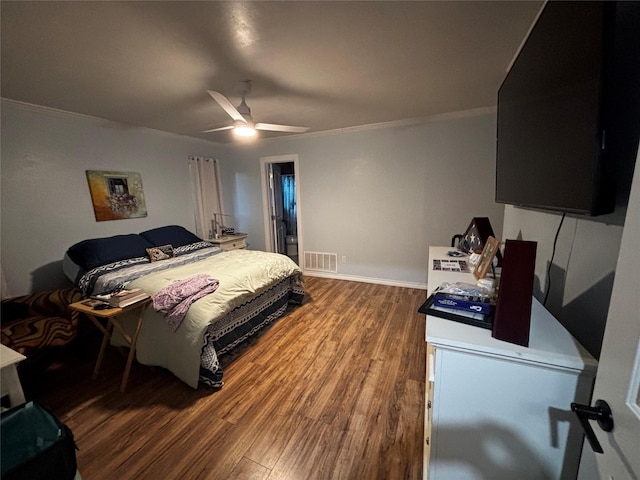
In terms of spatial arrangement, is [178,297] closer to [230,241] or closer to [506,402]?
[506,402]

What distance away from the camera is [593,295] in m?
0.91

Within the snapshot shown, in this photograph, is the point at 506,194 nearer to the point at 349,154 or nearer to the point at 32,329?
the point at 349,154

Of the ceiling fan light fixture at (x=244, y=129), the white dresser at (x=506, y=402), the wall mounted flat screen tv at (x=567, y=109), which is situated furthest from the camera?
the ceiling fan light fixture at (x=244, y=129)

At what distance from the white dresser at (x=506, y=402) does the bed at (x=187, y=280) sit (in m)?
1.55

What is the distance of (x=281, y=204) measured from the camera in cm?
519

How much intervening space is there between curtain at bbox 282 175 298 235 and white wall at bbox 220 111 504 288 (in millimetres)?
890

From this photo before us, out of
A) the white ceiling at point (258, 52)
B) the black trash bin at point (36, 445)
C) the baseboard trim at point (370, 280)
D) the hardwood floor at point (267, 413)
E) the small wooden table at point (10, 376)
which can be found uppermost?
the white ceiling at point (258, 52)

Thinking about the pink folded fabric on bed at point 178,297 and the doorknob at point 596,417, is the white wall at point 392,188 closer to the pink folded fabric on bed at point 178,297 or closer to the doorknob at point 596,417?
the pink folded fabric on bed at point 178,297

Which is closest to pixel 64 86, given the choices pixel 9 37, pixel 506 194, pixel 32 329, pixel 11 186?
pixel 9 37

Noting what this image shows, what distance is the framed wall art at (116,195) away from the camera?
2959 millimetres

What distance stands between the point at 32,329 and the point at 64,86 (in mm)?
1973

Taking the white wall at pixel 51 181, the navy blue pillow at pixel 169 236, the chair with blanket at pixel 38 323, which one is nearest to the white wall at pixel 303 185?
the white wall at pixel 51 181

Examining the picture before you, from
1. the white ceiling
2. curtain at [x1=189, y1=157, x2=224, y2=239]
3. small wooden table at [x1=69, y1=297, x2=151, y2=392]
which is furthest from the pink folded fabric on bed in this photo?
curtain at [x1=189, y1=157, x2=224, y2=239]

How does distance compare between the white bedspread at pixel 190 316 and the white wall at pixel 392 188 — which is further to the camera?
the white wall at pixel 392 188
